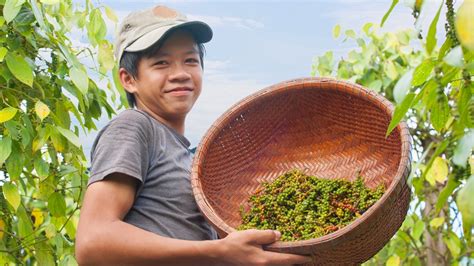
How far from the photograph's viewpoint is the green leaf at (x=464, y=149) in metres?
0.58

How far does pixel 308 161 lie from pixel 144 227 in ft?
1.69

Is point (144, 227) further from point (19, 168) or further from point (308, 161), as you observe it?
point (308, 161)

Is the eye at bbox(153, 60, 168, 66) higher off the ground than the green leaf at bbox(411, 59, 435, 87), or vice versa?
the green leaf at bbox(411, 59, 435, 87)

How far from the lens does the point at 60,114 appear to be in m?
1.79

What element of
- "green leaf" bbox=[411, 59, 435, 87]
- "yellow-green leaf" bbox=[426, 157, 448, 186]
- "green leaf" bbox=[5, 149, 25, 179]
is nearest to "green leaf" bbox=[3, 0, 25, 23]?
"green leaf" bbox=[5, 149, 25, 179]

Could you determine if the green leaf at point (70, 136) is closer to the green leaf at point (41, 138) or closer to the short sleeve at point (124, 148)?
the green leaf at point (41, 138)

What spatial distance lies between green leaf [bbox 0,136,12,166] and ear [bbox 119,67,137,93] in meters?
0.26

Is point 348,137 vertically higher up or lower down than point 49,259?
higher up

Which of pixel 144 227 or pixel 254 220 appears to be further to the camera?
pixel 254 220

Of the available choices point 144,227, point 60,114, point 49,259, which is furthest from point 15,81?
point 144,227

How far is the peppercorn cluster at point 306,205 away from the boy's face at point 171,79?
0.79 feet

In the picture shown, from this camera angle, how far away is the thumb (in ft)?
3.98

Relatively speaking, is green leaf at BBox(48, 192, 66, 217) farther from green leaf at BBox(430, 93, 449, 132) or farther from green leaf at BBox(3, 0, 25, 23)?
green leaf at BBox(430, 93, 449, 132)

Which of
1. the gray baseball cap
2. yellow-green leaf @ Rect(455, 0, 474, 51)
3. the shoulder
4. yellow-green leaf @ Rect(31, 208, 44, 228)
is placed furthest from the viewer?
yellow-green leaf @ Rect(31, 208, 44, 228)
